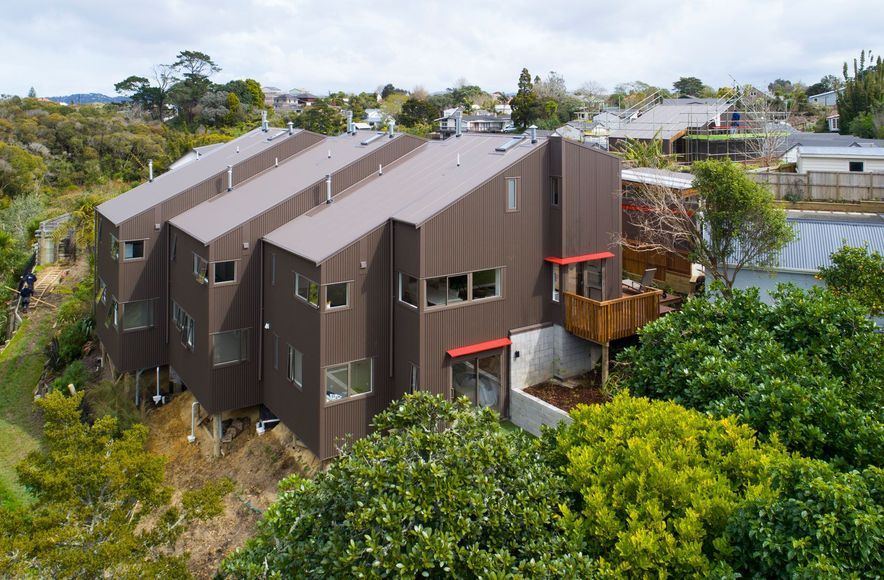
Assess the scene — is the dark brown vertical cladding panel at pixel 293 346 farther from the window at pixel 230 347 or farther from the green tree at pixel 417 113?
the green tree at pixel 417 113

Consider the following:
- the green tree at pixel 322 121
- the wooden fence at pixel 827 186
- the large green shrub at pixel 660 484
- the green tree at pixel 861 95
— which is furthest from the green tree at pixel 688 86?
the large green shrub at pixel 660 484

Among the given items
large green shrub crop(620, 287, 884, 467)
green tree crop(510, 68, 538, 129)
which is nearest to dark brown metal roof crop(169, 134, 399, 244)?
large green shrub crop(620, 287, 884, 467)

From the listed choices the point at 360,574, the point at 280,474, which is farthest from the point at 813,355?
the point at 280,474

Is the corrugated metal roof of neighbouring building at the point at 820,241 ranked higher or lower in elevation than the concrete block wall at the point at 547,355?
higher

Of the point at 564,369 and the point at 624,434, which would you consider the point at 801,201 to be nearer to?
the point at 564,369

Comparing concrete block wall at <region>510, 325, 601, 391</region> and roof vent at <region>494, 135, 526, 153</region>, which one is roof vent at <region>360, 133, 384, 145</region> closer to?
roof vent at <region>494, 135, 526, 153</region>

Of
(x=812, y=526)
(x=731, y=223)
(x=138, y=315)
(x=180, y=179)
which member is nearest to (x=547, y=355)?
(x=731, y=223)
